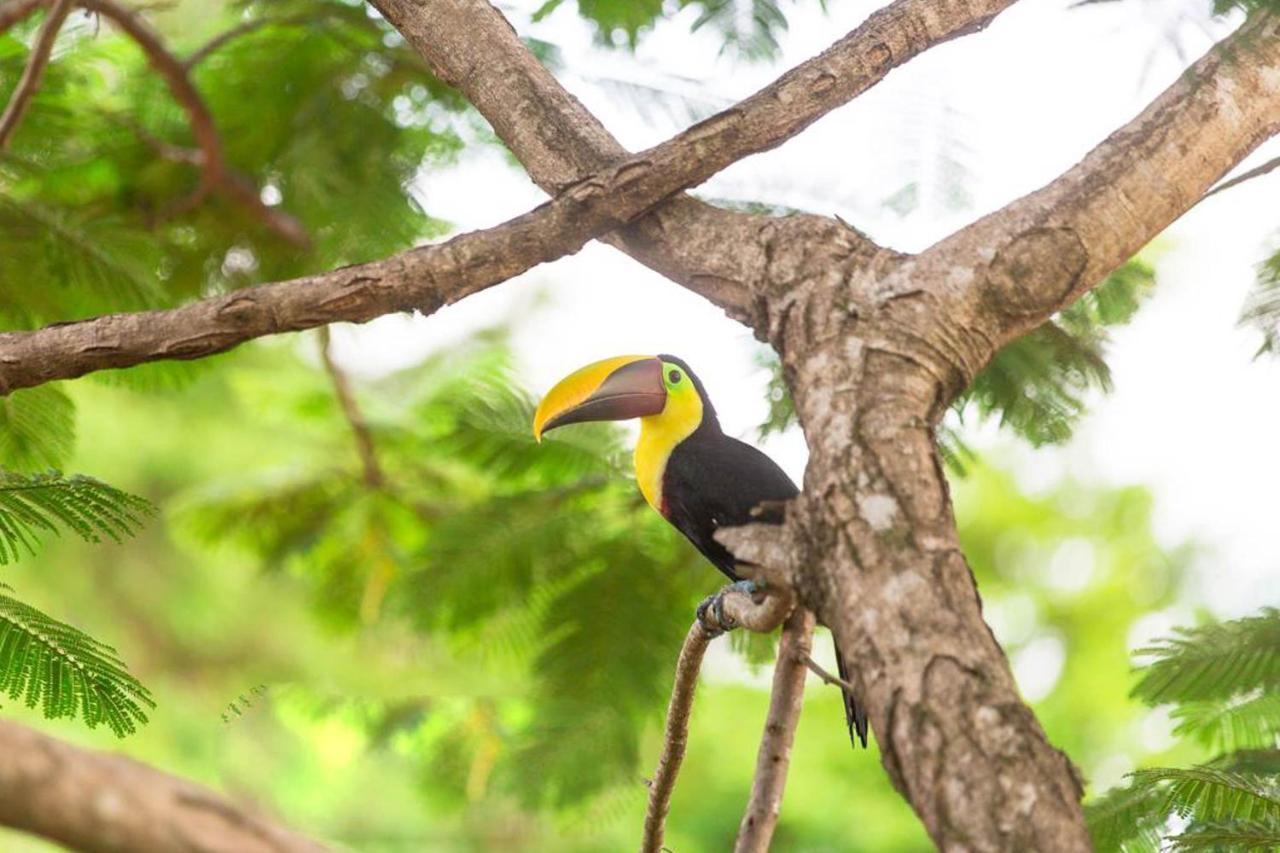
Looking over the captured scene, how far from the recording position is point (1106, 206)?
207cm

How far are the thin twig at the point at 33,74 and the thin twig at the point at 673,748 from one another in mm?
1740

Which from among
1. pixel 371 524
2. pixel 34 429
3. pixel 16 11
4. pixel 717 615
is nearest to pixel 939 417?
pixel 717 615

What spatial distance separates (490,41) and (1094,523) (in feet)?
27.9

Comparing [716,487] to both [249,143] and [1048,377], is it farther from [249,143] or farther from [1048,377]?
[249,143]

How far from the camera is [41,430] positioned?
2.89 meters

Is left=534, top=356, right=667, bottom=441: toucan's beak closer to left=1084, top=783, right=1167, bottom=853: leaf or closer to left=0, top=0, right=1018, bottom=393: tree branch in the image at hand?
left=0, top=0, right=1018, bottom=393: tree branch

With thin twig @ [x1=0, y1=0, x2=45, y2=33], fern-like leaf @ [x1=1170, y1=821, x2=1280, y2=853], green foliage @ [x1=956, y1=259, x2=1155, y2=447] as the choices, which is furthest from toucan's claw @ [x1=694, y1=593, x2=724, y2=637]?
thin twig @ [x1=0, y1=0, x2=45, y2=33]

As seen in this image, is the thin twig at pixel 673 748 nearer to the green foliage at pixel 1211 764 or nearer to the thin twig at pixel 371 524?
the green foliage at pixel 1211 764

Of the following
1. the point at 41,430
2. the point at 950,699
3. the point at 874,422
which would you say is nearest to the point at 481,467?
the point at 41,430

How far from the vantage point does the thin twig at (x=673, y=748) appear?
2.26 m

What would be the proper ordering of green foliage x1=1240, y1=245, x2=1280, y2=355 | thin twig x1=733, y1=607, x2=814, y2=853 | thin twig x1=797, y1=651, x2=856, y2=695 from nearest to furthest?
thin twig x1=797, y1=651, x2=856, y2=695
thin twig x1=733, y1=607, x2=814, y2=853
green foliage x1=1240, y1=245, x2=1280, y2=355

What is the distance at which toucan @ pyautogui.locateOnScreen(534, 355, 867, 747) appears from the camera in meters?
3.07

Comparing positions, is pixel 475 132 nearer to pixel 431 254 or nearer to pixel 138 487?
pixel 431 254

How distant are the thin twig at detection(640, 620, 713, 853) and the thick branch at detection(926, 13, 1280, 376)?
67 cm
